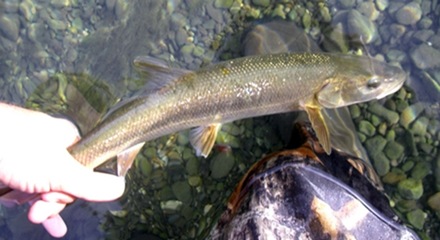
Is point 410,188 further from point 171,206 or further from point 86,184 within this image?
point 86,184

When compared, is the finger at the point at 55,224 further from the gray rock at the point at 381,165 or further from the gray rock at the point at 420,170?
the gray rock at the point at 420,170

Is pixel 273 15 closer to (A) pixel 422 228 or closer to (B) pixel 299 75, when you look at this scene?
(B) pixel 299 75

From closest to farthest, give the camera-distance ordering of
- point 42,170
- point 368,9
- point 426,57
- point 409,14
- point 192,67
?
point 42,170, point 426,57, point 409,14, point 368,9, point 192,67

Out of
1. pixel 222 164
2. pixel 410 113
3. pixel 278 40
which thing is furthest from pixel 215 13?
pixel 410 113

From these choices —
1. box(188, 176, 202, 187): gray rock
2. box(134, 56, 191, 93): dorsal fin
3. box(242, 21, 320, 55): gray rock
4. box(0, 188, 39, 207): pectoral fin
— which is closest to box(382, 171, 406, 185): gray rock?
box(242, 21, 320, 55): gray rock

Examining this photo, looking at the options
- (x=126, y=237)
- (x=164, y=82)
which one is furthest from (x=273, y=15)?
(x=126, y=237)

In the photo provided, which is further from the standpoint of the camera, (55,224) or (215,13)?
(215,13)

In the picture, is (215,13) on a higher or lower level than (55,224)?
higher
